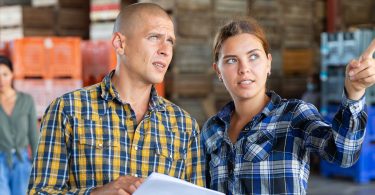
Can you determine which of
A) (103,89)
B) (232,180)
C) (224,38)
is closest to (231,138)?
(232,180)

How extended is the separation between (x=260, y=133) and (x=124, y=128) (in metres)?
0.59

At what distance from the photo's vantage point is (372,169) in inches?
333

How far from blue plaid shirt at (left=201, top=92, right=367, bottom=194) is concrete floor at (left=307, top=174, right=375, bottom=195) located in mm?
5329

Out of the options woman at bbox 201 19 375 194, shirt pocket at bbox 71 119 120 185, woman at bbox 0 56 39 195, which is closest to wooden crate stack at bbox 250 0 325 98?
woman at bbox 0 56 39 195

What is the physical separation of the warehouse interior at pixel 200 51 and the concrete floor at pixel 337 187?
0.6 inches

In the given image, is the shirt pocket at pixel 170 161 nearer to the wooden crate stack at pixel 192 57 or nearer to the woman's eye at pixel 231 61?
the woman's eye at pixel 231 61

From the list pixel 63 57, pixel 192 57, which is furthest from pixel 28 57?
pixel 192 57

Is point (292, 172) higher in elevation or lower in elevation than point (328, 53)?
higher

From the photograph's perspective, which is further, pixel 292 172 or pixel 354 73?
pixel 292 172

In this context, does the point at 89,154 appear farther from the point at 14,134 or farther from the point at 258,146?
the point at 14,134

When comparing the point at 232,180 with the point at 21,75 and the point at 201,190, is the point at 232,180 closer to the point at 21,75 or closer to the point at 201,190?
the point at 201,190

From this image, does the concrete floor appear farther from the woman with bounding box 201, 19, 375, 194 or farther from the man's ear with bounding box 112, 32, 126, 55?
the man's ear with bounding box 112, 32, 126, 55

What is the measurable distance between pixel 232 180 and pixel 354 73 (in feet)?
2.33

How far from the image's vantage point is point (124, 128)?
2137 mm
